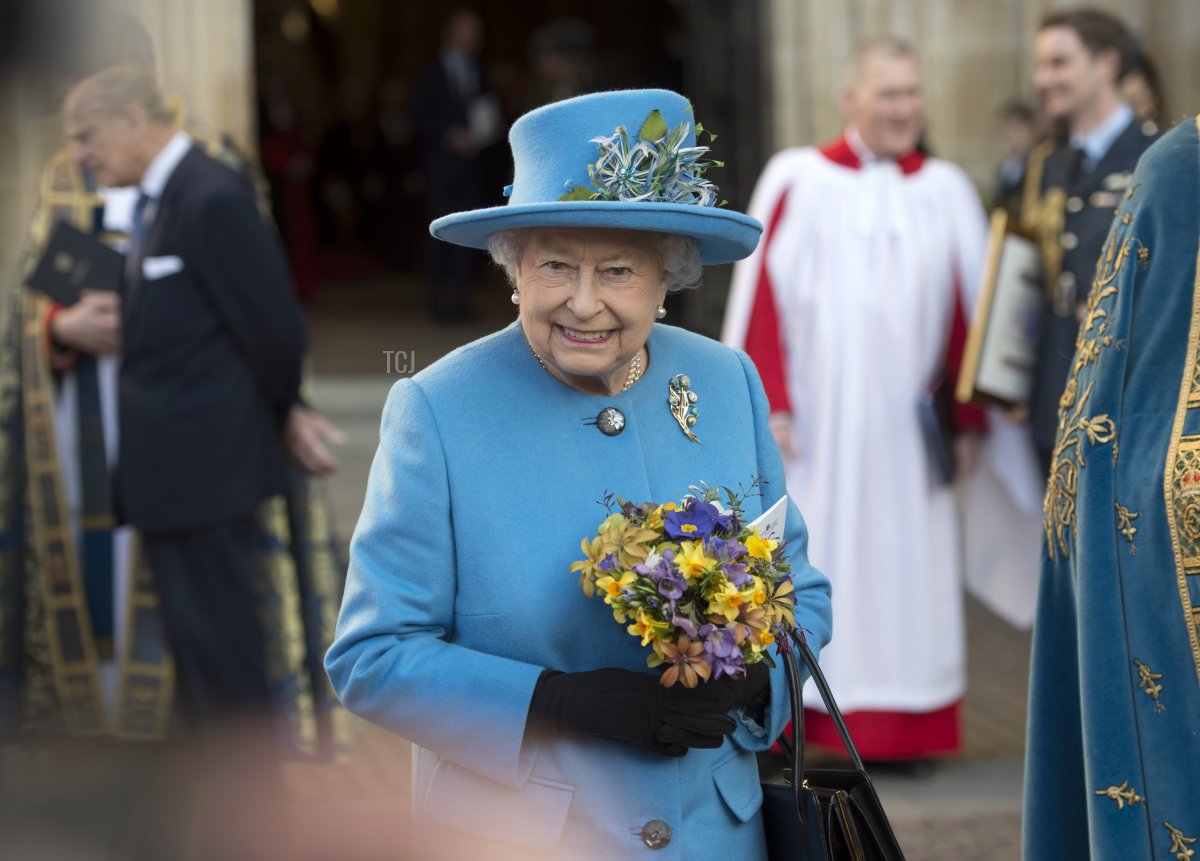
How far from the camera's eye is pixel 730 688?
79.5 inches

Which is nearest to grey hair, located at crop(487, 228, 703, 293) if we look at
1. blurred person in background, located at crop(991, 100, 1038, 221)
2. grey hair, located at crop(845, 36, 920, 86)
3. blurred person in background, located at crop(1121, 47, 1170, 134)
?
grey hair, located at crop(845, 36, 920, 86)

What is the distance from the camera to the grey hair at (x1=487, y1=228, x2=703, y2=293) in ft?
7.19

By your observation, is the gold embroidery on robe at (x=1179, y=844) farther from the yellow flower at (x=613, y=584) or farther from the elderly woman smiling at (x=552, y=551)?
the yellow flower at (x=613, y=584)

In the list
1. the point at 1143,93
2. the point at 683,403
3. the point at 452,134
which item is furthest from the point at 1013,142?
the point at 683,403

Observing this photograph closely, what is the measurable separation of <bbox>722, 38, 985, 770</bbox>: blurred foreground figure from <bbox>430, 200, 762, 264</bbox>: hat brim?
108 inches

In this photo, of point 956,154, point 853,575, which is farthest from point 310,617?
point 956,154

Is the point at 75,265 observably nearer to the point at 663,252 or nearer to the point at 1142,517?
the point at 663,252

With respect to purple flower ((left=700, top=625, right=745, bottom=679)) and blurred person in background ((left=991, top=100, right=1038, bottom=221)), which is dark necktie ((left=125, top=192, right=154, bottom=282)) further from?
blurred person in background ((left=991, top=100, right=1038, bottom=221))

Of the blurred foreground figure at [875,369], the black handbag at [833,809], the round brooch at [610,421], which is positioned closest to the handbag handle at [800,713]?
the black handbag at [833,809]

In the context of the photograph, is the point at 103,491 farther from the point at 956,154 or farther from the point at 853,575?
the point at 956,154

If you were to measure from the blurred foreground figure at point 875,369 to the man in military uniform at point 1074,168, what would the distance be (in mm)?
248

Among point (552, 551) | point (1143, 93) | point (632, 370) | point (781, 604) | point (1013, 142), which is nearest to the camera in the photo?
point (781, 604)

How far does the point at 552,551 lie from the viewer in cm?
214

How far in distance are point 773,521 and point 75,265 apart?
11.0ft
